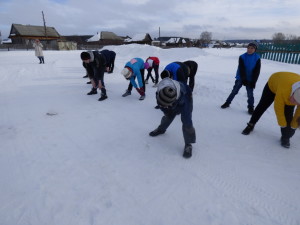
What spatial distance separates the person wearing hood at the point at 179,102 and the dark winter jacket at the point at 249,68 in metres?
2.15

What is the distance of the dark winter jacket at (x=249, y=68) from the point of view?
401 centimetres

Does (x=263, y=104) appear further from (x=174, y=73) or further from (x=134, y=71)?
(x=134, y=71)

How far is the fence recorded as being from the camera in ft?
34.7

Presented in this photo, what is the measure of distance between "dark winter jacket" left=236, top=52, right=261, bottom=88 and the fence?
29.2 ft

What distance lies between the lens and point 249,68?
4.07 m

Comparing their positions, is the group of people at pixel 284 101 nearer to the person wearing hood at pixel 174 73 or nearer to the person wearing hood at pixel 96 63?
the person wearing hood at pixel 174 73

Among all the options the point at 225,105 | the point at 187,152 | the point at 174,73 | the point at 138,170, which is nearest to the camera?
the point at 138,170

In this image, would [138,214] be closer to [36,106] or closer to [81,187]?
[81,187]

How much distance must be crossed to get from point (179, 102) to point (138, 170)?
1069mm

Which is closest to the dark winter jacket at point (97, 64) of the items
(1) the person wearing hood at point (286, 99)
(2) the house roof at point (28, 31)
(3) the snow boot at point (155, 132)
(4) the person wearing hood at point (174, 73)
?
(4) the person wearing hood at point (174, 73)

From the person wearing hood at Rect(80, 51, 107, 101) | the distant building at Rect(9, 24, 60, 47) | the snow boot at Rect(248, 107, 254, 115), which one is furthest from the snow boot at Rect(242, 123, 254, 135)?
the distant building at Rect(9, 24, 60, 47)

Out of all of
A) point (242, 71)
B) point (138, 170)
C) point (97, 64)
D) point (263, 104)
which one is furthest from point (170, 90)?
point (97, 64)

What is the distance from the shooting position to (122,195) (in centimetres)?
214

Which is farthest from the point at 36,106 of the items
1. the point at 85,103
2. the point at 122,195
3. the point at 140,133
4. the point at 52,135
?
the point at 122,195
